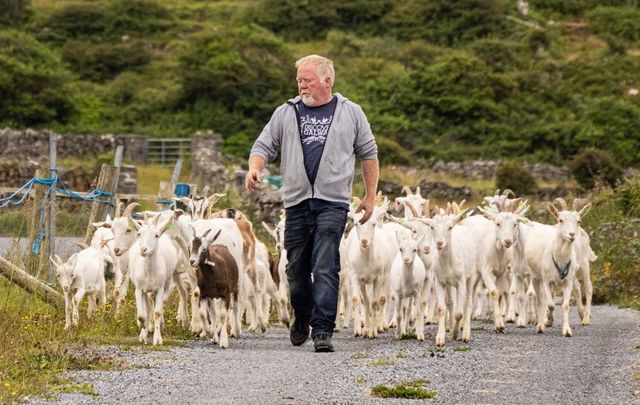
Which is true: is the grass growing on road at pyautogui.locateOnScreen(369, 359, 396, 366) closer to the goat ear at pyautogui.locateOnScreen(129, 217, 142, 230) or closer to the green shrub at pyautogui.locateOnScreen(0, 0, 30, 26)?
the goat ear at pyautogui.locateOnScreen(129, 217, 142, 230)

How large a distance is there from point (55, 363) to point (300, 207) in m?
2.75

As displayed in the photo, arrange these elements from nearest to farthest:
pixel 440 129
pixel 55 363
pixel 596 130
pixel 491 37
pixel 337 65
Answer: pixel 55 363
pixel 596 130
pixel 440 129
pixel 337 65
pixel 491 37

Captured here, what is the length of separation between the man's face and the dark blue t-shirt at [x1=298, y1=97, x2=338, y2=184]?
10 cm

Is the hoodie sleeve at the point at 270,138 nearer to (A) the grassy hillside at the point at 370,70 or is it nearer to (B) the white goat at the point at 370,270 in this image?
(B) the white goat at the point at 370,270

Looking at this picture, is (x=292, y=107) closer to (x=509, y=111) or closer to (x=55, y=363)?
(x=55, y=363)

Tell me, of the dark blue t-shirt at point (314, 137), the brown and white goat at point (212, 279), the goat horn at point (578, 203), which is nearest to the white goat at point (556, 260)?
the goat horn at point (578, 203)

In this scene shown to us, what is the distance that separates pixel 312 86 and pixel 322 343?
8.57ft

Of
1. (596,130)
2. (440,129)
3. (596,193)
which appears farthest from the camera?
(440,129)

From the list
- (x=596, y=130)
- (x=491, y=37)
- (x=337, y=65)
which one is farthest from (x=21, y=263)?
(x=491, y=37)

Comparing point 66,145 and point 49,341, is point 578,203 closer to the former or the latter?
point 49,341

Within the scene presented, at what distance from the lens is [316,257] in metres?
14.3

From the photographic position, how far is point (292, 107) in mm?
14359

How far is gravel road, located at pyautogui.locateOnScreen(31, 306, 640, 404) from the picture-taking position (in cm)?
1195

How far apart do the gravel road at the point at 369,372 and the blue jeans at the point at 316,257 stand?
0.53 m
